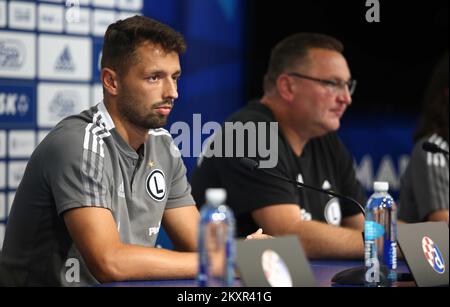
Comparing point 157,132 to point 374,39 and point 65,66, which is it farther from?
point 374,39

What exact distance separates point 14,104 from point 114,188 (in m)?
0.80

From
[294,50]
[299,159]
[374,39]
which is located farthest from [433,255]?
[374,39]

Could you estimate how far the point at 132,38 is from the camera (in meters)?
2.32

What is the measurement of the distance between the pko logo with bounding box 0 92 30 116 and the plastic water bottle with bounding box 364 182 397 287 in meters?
1.35

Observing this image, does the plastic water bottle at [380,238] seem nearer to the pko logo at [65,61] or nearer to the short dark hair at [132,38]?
the short dark hair at [132,38]

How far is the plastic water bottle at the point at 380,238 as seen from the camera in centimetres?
198

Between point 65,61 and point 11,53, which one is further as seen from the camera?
point 65,61

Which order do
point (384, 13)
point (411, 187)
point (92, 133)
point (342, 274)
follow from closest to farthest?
point (342, 274) → point (92, 133) → point (411, 187) → point (384, 13)

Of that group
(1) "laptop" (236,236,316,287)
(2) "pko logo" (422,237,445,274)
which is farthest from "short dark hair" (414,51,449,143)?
(1) "laptop" (236,236,316,287)

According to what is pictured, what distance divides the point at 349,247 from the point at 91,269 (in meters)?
0.91

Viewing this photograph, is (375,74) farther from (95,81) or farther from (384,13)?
(95,81)

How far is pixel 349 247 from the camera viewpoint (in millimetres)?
2594

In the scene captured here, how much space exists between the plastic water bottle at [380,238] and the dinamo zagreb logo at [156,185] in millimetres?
636

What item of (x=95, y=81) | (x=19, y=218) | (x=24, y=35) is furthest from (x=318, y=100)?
(x=19, y=218)
